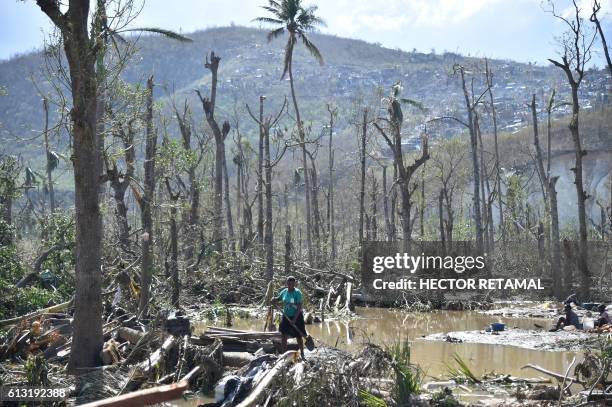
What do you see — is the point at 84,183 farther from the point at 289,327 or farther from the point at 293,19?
the point at 293,19

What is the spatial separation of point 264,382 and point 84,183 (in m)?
4.66

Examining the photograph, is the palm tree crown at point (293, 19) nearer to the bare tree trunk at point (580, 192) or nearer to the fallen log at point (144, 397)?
the bare tree trunk at point (580, 192)

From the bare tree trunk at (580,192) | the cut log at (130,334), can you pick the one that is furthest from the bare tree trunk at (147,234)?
the bare tree trunk at (580,192)

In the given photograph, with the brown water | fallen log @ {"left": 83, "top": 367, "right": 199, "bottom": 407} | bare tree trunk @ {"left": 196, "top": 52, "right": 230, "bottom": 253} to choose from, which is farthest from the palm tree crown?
fallen log @ {"left": 83, "top": 367, "right": 199, "bottom": 407}

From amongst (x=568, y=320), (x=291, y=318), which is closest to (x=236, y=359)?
(x=291, y=318)

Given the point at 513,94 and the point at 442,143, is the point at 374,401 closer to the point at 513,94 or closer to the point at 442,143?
the point at 442,143

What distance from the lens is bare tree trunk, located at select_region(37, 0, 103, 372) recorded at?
10625 millimetres

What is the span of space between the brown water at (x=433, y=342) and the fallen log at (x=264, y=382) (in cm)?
157

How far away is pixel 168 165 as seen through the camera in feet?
77.1

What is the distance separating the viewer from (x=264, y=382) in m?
8.65

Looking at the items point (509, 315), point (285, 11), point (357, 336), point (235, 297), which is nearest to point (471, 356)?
point (357, 336)

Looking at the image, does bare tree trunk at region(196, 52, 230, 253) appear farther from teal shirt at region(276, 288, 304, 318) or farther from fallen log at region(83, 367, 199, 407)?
fallen log at region(83, 367, 199, 407)

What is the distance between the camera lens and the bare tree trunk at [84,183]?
10.6m

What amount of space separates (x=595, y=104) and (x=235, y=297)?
59302mm
